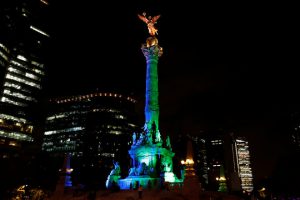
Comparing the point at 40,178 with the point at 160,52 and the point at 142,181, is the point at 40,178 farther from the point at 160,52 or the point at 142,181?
the point at 160,52

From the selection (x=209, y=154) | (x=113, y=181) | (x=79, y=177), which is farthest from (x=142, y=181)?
(x=209, y=154)

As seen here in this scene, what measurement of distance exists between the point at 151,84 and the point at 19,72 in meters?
53.9

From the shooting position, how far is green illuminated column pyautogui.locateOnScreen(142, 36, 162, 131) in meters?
41.7

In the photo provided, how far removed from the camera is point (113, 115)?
95438 mm

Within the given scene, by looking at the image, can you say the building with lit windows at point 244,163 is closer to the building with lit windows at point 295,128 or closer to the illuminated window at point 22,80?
the building with lit windows at point 295,128

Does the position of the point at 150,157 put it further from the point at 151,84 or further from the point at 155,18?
the point at 155,18

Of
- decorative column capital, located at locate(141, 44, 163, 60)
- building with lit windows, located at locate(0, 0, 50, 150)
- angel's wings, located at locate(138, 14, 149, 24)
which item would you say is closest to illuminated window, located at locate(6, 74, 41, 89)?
building with lit windows, located at locate(0, 0, 50, 150)

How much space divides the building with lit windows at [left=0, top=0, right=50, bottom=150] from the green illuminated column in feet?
140

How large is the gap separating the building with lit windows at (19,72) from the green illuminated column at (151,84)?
1680 inches

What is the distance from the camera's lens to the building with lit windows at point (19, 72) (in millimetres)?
75812

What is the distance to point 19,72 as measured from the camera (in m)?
82.6

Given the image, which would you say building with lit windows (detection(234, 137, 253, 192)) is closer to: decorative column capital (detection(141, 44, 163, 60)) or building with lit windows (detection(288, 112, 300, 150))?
building with lit windows (detection(288, 112, 300, 150))

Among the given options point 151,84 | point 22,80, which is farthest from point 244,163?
point 151,84

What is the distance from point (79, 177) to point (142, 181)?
37004 millimetres
